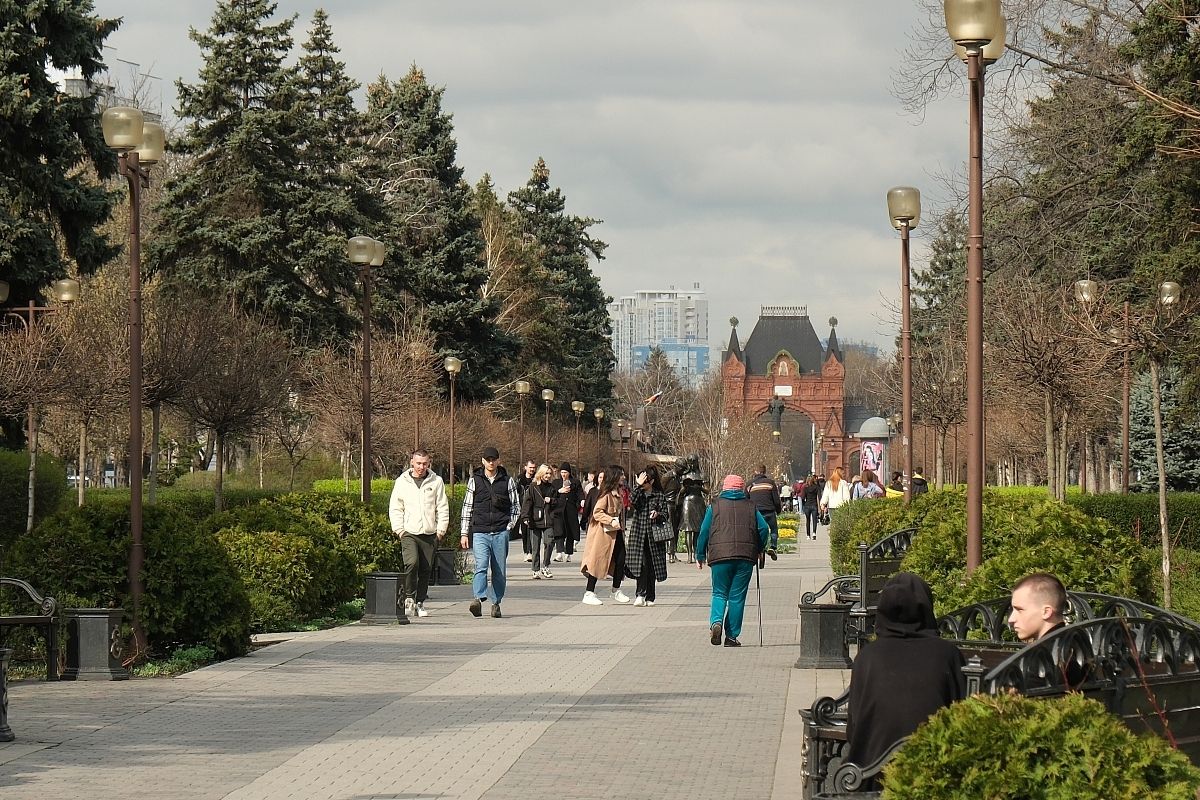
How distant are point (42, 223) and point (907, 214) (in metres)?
→ 17.1

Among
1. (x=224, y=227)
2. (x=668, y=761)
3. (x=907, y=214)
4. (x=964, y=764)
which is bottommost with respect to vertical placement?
(x=668, y=761)

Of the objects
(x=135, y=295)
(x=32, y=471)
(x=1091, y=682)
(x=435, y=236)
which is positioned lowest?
(x=1091, y=682)

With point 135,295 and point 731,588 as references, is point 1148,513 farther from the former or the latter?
point 135,295

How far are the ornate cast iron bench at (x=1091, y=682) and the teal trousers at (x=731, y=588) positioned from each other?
816cm

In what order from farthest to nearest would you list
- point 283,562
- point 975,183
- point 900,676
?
point 283,562
point 975,183
point 900,676

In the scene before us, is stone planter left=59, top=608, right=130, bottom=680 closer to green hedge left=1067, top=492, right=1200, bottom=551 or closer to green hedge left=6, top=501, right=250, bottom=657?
green hedge left=6, top=501, right=250, bottom=657

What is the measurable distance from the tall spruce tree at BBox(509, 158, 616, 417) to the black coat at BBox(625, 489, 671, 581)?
189 feet

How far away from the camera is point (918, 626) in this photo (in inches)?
253

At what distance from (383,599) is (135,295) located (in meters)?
5.09

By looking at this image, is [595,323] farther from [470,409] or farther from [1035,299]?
[1035,299]

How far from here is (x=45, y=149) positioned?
30.2 metres

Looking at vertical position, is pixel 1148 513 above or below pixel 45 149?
below

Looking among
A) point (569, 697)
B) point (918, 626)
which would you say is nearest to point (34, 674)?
point (569, 697)

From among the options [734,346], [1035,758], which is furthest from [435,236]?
[734,346]
